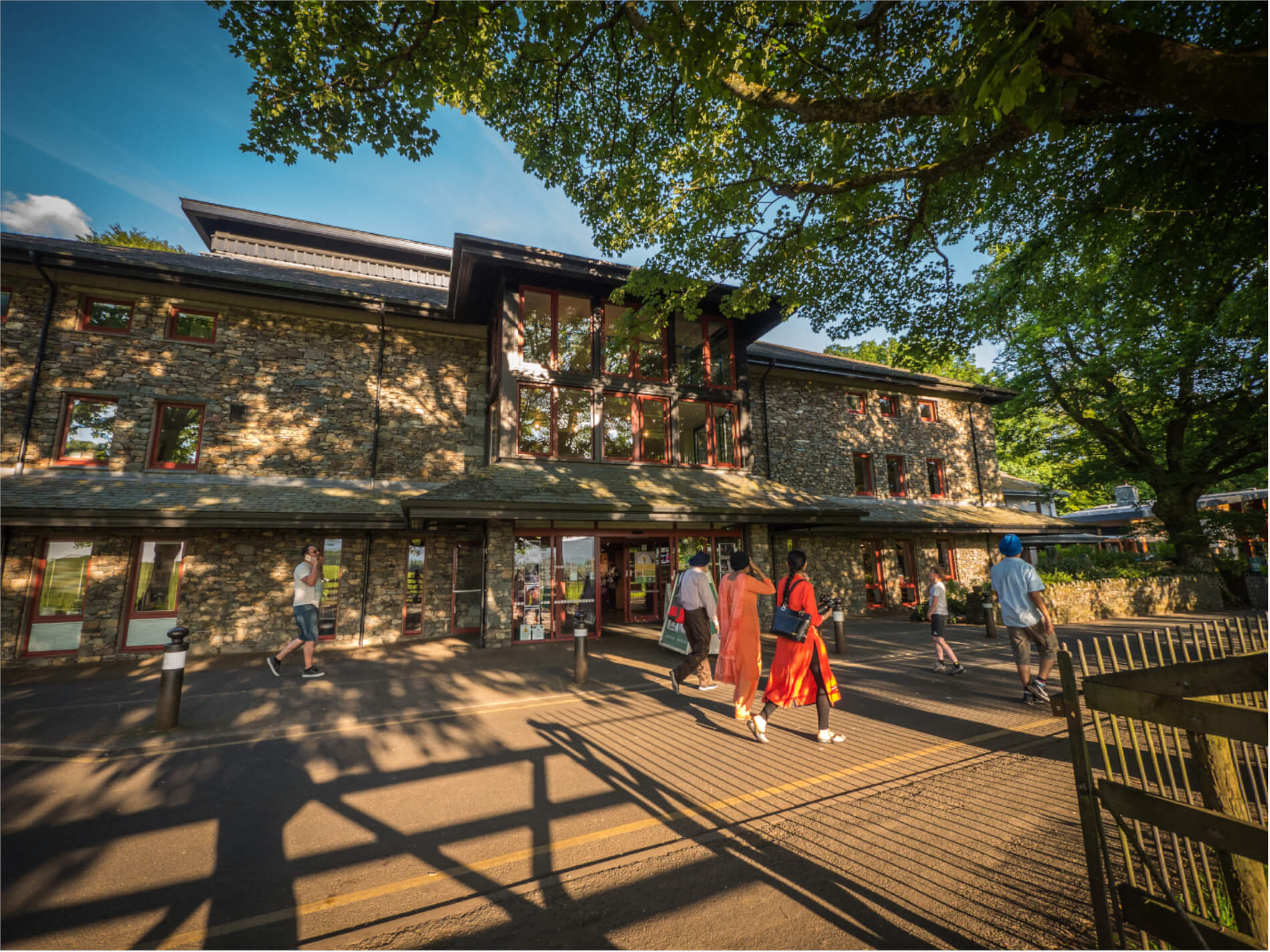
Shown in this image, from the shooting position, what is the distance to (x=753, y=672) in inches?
205

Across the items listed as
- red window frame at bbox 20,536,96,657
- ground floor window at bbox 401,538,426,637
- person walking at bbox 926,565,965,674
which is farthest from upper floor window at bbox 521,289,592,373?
red window frame at bbox 20,536,96,657

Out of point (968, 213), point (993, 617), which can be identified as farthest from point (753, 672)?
point (968, 213)

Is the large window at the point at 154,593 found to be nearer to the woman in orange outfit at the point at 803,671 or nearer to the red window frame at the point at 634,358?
the red window frame at the point at 634,358

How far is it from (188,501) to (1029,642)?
47.4ft

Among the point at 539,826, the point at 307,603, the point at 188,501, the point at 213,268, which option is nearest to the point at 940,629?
the point at 539,826

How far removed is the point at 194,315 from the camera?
37.1 feet

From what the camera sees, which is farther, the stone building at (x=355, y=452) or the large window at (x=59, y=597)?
the stone building at (x=355, y=452)

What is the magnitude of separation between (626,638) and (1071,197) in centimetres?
1168

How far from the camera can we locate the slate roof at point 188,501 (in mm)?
8641

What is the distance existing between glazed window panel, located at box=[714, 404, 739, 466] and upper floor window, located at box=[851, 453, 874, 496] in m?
6.24

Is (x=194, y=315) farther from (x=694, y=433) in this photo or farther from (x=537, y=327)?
(x=694, y=433)

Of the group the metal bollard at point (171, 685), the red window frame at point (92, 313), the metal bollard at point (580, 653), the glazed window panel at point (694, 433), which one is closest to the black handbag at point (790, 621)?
the metal bollard at point (580, 653)

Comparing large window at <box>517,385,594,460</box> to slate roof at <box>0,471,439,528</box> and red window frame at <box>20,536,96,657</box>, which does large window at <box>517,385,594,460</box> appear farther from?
red window frame at <box>20,536,96,657</box>

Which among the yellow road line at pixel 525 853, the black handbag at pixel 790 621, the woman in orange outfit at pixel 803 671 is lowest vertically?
the yellow road line at pixel 525 853
